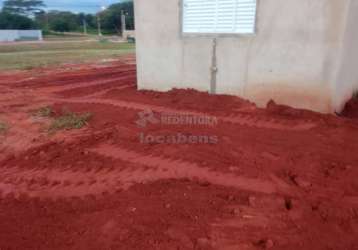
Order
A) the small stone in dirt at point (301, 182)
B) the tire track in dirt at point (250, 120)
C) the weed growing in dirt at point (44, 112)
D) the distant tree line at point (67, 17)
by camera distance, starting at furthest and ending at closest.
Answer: the distant tree line at point (67, 17) → the weed growing in dirt at point (44, 112) → the tire track in dirt at point (250, 120) → the small stone in dirt at point (301, 182)

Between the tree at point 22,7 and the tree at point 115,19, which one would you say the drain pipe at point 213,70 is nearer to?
the tree at point 115,19

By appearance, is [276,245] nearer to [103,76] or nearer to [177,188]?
[177,188]

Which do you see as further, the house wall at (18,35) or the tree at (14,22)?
the tree at (14,22)

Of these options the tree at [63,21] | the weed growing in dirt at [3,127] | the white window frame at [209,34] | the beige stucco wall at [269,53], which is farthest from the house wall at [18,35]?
the white window frame at [209,34]

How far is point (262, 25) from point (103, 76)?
268 inches

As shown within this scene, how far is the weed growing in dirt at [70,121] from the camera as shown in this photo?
5102 mm

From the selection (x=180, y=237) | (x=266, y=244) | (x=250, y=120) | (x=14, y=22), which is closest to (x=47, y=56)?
(x=250, y=120)

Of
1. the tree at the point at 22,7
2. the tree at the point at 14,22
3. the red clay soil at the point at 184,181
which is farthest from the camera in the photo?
the tree at the point at 22,7

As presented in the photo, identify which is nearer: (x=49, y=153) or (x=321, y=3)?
(x=49, y=153)

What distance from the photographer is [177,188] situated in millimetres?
2988

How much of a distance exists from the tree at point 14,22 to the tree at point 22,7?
783cm

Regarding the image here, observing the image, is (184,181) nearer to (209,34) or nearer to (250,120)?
(250,120)

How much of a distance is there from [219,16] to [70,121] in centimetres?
351

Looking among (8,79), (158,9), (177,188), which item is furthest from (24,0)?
(177,188)
